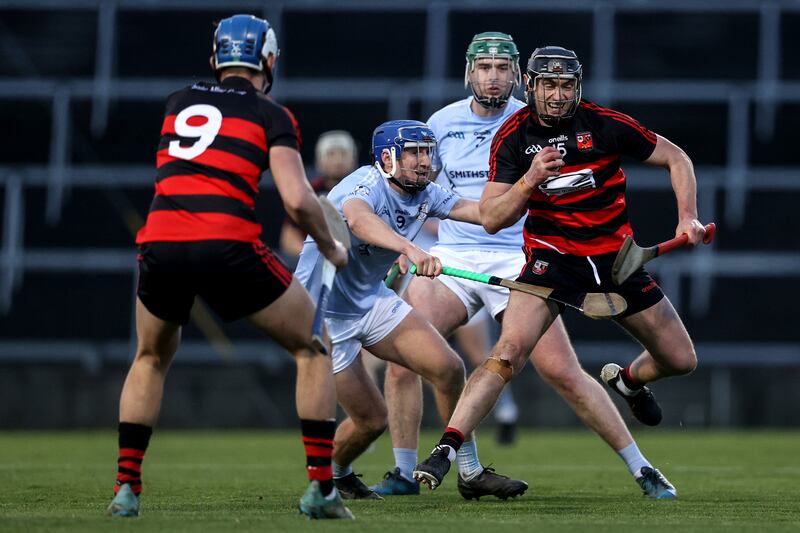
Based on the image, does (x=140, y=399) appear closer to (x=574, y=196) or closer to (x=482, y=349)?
Answer: (x=574, y=196)

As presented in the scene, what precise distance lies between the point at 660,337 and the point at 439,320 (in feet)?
3.85

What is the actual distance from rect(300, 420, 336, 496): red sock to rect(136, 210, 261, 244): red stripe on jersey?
696 millimetres

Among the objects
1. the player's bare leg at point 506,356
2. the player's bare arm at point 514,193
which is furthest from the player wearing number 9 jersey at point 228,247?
the player's bare arm at point 514,193

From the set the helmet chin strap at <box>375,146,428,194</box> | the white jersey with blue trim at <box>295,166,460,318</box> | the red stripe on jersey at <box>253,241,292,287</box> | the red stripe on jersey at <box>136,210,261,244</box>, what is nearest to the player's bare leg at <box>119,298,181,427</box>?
the red stripe on jersey at <box>136,210,261,244</box>

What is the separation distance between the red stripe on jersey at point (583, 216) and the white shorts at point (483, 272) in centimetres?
79

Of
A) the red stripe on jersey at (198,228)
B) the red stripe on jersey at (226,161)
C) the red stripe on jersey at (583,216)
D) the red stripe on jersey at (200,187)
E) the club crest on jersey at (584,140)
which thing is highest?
the club crest on jersey at (584,140)

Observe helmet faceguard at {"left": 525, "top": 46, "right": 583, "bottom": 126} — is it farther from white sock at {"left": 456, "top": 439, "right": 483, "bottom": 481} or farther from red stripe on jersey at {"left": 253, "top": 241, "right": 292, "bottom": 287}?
red stripe on jersey at {"left": 253, "top": 241, "right": 292, "bottom": 287}

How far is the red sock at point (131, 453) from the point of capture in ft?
16.7

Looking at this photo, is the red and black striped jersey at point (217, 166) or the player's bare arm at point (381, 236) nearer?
the red and black striped jersey at point (217, 166)

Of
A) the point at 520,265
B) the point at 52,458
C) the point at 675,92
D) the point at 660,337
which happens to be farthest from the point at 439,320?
the point at 675,92

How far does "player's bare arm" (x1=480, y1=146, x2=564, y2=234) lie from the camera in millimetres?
5926

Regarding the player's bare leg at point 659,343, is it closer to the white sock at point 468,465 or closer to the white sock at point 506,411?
the white sock at point 468,465

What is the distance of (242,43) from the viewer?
17.0ft

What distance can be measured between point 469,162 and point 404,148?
1.07 meters
